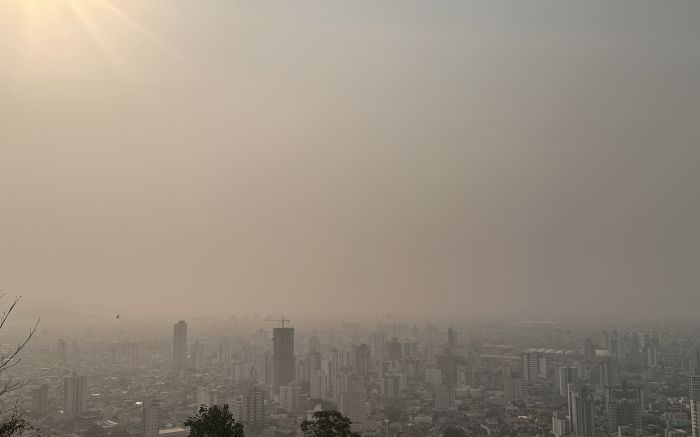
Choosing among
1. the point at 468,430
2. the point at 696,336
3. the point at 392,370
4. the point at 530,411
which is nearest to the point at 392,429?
the point at 468,430

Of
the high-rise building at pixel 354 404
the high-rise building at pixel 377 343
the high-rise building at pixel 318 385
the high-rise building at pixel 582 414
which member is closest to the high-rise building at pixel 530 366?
the high-rise building at pixel 582 414

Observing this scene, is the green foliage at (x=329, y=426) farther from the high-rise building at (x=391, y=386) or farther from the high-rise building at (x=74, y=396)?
the high-rise building at (x=391, y=386)

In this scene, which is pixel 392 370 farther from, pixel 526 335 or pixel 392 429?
pixel 526 335

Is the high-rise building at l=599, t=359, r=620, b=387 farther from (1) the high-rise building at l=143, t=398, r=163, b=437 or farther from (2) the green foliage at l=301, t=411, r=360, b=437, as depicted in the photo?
(2) the green foliage at l=301, t=411, r=360, b=437

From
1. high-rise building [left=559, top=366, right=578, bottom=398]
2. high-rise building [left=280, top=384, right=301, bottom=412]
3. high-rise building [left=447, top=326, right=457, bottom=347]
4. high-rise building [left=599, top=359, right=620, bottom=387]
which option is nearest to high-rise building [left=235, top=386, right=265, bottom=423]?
high-rise building [left=280, top=384, right=301, bottom=412]

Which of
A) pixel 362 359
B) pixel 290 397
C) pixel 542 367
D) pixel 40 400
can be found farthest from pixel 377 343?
pixel 40 400
